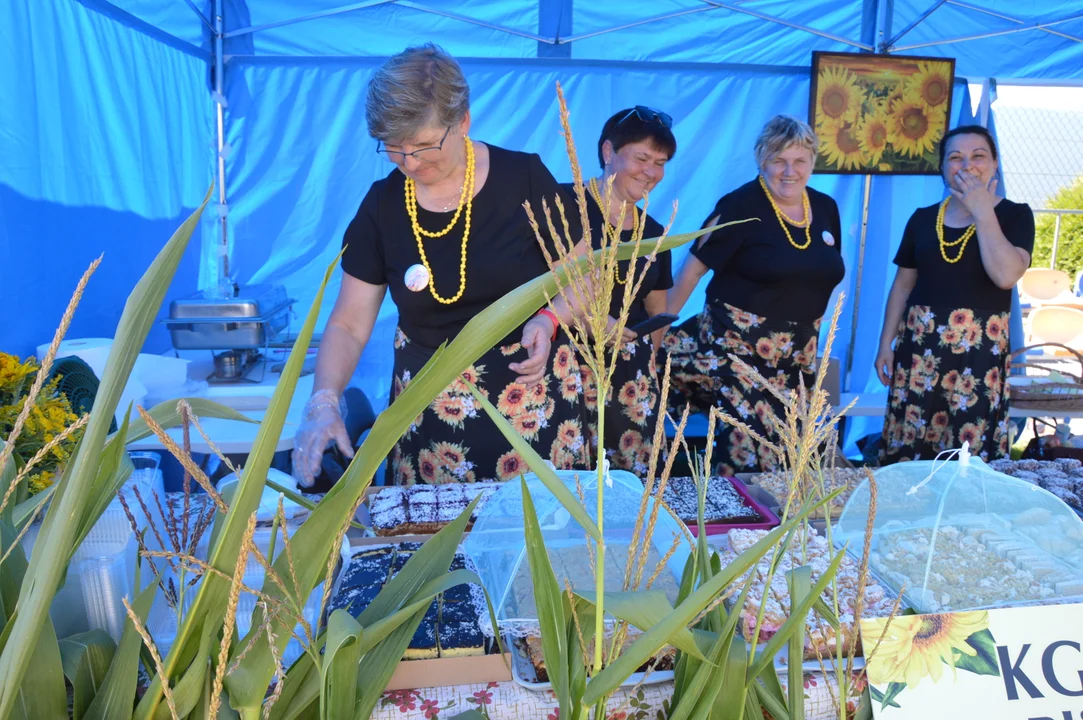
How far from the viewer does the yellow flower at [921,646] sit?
0.93 m

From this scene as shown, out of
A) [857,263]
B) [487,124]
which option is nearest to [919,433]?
[857,263]

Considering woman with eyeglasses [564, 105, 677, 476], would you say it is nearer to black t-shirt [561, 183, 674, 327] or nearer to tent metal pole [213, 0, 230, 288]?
black t-shirt [561, 183, 674, 327]

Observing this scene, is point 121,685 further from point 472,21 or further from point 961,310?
point 472,21

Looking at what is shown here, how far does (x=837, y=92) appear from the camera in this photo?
434 cm

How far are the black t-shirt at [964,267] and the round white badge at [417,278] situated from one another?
221 centimetres

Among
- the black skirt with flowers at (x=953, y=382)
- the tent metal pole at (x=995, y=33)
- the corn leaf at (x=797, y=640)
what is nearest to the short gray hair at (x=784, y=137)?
the black skirt with flowers at (x=953, y=382)

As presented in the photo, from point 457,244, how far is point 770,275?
149 centimetres

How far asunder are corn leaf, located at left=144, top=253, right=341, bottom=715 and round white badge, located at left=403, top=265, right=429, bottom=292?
1.27 meters

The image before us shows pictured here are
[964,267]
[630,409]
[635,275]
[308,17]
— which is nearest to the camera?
[635,275]

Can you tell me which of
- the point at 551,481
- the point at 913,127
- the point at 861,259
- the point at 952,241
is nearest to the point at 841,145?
the point at 913,127

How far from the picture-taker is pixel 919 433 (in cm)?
326

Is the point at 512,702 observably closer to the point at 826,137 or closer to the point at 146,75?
the point at 146,75

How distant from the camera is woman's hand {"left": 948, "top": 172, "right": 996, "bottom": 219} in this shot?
9.75ft

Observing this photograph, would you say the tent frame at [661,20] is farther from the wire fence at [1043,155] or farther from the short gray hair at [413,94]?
the wire fence at [1043,155]
